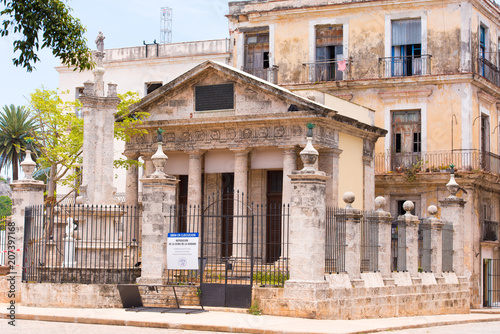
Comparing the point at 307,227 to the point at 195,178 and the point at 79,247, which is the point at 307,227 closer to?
the point at 79,247

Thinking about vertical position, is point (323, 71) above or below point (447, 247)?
above

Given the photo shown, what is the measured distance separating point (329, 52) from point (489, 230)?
33.1 ft

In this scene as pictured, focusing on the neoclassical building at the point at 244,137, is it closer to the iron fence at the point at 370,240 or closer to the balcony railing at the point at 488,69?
the iron fence at the point at 370,240

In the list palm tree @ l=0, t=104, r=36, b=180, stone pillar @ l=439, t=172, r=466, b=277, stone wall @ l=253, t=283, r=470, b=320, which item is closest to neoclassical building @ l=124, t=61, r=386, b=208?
stone pillar @ l=439, t=172, r=466, b=277

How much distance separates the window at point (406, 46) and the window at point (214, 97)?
9.63 m

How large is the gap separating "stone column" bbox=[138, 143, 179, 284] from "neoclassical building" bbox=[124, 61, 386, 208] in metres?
7.21

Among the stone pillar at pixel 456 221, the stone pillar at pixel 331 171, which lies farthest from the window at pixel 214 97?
the stone pillar at pixel 456 221

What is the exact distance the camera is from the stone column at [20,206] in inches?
832

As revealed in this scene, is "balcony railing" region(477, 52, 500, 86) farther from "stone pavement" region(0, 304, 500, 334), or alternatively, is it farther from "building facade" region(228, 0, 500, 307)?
"stone pavement" region(0, 304, 500, 334)

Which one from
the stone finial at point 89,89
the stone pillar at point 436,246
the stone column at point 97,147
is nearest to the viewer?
the stone column at point 97,147

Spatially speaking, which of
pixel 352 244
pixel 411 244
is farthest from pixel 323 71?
pixel 352 244

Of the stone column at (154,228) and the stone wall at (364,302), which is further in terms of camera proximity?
the stone column at (154,228)

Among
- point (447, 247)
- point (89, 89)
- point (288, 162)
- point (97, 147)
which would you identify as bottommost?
point (447, 247)

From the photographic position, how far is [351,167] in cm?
2845
